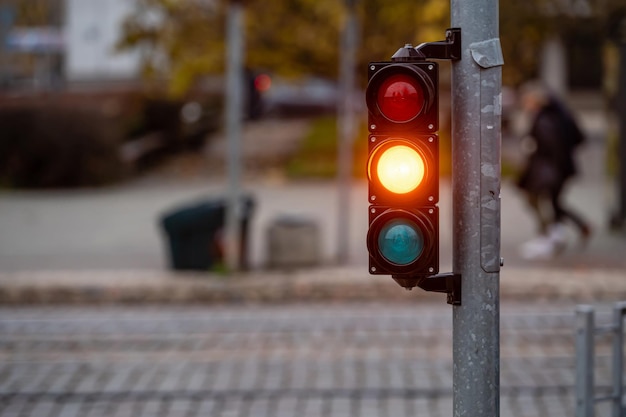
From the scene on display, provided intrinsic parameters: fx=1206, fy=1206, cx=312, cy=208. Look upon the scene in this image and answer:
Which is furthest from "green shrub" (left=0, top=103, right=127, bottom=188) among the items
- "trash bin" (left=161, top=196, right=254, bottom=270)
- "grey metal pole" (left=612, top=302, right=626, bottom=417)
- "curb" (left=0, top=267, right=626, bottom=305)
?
"grey metal pole" (left=612, top=302, right=626, bottom=417)

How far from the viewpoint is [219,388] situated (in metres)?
7.66

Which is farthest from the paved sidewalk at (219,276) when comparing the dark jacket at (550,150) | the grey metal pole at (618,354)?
the grey metal pole at (618,354)

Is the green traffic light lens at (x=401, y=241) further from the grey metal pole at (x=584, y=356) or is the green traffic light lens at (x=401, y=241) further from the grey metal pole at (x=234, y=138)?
the grey metal pole at (x=234, y=138)

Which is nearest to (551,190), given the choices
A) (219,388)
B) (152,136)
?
(219,388)

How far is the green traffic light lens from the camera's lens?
391 cm

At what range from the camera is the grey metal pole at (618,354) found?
552cm

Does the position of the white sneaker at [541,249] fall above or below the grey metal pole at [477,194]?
below

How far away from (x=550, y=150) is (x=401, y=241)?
903 centimetres

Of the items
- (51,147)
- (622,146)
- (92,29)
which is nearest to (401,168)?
(622,146)

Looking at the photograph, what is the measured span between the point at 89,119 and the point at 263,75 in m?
9.55

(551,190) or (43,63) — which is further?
(43,63)

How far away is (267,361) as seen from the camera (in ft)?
27.9

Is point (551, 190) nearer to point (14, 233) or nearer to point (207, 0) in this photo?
point (14, 233)

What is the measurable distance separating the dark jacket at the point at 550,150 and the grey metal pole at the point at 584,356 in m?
7.40
